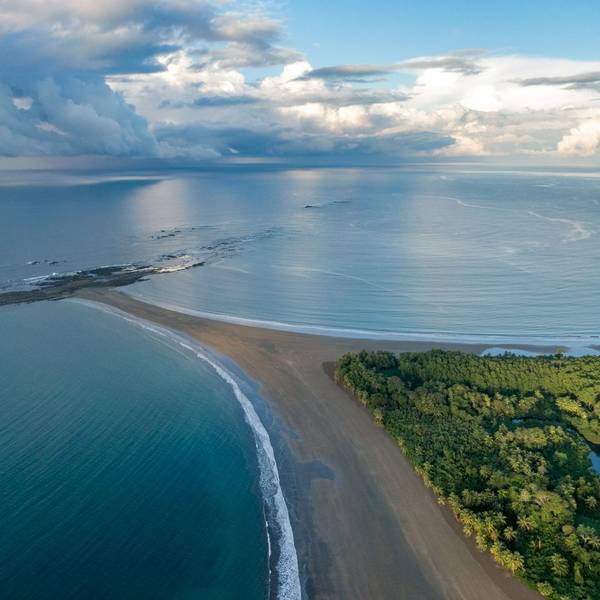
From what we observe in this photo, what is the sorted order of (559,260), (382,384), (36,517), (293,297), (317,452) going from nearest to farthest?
(36,517) < (317,452) < (382,384) < (293,297) < (559,260)

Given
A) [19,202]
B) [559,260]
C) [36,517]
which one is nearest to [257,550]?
[36,517]

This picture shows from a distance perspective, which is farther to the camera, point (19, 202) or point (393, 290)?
point (19, 202)

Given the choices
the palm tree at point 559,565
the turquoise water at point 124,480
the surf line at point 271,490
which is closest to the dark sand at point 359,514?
the surf line at point 271,490

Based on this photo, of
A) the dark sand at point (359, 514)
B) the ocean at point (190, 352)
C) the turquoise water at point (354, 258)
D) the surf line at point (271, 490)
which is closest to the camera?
the dark sand at point (359, 514)

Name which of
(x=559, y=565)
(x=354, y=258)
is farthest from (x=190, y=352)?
(x=354, y=258)

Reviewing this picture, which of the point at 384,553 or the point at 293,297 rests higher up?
the point at 293,297

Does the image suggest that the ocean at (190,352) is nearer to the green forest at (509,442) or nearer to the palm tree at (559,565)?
the green forest at (509,442)

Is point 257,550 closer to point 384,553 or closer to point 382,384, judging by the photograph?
point 384,553
